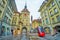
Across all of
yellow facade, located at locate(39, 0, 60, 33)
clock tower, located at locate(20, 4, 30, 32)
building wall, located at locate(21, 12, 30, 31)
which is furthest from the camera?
building wall, located at locate(21, 12, 30, 31)

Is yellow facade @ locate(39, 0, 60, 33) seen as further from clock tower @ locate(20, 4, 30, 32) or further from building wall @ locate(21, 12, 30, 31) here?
building wall @ locate(21, 12, 30, 31)

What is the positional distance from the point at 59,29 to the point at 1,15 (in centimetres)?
2016

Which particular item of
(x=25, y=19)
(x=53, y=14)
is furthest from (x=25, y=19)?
(x=53, y=14)

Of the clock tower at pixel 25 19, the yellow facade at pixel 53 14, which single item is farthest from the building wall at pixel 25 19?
the yellow facade at pixel 53 14

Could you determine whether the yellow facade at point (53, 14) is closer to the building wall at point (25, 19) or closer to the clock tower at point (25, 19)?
the clock tower at point (25, 19)

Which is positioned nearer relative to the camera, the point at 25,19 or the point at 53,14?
the point at 53,14

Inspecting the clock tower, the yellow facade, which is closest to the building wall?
the clock tower

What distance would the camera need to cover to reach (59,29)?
1696mm

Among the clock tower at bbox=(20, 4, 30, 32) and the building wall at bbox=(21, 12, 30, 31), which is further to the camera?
the building wall at bbox=(21, 12, 30, 31)

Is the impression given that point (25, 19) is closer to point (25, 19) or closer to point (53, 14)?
point (25, 19)

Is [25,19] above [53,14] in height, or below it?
above

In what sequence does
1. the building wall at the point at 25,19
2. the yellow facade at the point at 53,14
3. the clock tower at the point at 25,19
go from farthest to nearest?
the building wall at the point at 25,19
the clock tower at the point at 25,19
the yellow facade at the point at 53,14

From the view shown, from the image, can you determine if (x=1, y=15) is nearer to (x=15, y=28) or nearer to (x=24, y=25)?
(x=15, y=28)

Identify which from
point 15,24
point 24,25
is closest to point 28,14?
point 24,25
